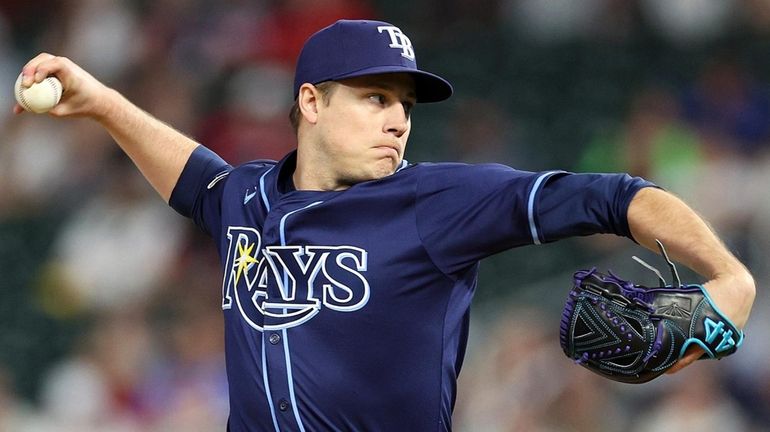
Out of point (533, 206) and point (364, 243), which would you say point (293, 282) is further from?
point (533, 206)

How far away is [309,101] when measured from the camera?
3.11m

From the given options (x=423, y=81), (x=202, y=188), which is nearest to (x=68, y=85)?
(x=202, y=188)

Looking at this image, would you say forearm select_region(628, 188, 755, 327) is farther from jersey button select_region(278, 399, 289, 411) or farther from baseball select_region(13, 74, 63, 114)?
baseball select_region(13, 74, 63, 114)

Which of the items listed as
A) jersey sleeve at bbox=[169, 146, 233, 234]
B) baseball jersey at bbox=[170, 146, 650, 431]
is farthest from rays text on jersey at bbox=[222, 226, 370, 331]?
jersey sleeve at bbox=[169, 146, 233, 234]

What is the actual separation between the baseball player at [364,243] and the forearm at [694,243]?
49mm

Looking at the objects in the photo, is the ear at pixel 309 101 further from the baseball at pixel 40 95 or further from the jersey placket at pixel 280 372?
the baseball at pixel 40 95

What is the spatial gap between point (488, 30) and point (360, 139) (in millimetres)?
4218

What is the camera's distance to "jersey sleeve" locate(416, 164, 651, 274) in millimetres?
2404

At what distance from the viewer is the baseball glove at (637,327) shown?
2.29m

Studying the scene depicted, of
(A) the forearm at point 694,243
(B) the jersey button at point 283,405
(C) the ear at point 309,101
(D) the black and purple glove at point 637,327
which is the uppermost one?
(C) the ear at point 309,101


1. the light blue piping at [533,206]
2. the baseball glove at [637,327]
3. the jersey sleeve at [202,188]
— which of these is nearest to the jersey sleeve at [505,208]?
the light blue piping at [533,206]

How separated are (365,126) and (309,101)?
24 centimetres

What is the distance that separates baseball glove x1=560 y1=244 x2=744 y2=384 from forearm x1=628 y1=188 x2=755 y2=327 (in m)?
→ 0.03

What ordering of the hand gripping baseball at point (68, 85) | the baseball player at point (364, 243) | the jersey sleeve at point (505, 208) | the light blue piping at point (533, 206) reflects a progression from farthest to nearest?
the hand gripping baseball at point (68, 85), the baseball player at point (364, 243), the light blue piping at point (533, 206), the jersey sleeve at point (505, 208)
